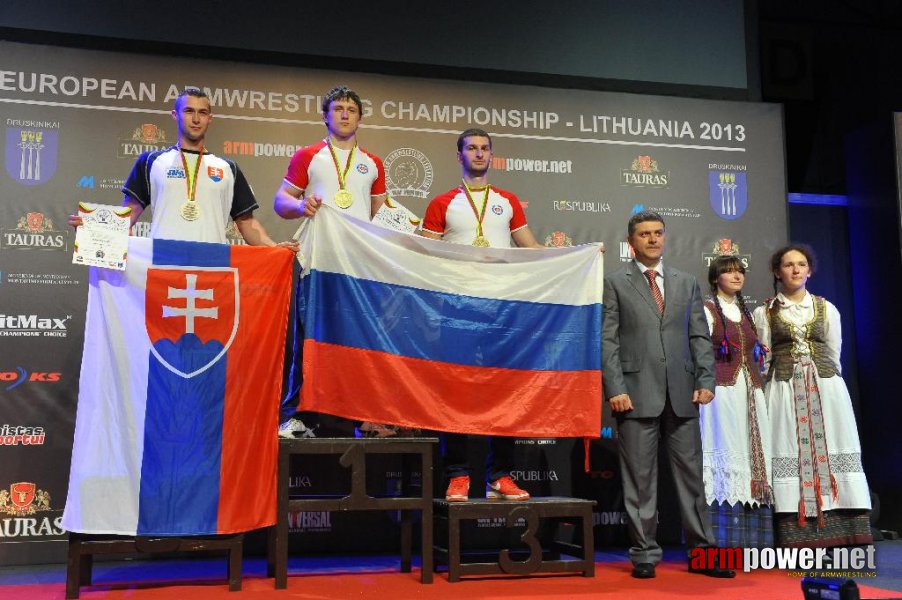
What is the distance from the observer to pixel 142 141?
5.11m

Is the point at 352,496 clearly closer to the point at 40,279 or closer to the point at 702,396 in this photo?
the point at 702,396

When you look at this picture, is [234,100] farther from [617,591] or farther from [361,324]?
[617,591]

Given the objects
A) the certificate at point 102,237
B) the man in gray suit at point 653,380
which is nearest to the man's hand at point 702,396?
the man in gray suit at point 653,380

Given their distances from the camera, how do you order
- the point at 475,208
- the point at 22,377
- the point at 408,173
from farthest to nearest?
the point at 408,173 < the point at 22,377 < the point at 475,208

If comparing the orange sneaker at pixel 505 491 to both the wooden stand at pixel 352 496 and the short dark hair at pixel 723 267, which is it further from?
Answer: the short dark hair at pixel 723 267

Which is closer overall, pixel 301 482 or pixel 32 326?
pixel 32 326

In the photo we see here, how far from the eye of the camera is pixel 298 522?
5086 mm

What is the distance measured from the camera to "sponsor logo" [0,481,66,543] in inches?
185

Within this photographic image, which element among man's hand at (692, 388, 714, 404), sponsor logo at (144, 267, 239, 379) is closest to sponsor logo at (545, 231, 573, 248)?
man's hand at (692, 388, 714, 404)

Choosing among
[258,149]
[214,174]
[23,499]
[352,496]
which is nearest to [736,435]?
[352,496]

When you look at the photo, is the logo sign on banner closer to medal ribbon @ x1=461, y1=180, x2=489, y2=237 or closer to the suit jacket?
medal ribbon @ x1=461, y1=180, x2=489, y2=237

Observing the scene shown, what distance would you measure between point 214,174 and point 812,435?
3.16 meters

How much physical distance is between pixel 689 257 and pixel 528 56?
1660mm

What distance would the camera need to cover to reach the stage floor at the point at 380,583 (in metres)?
3.67
